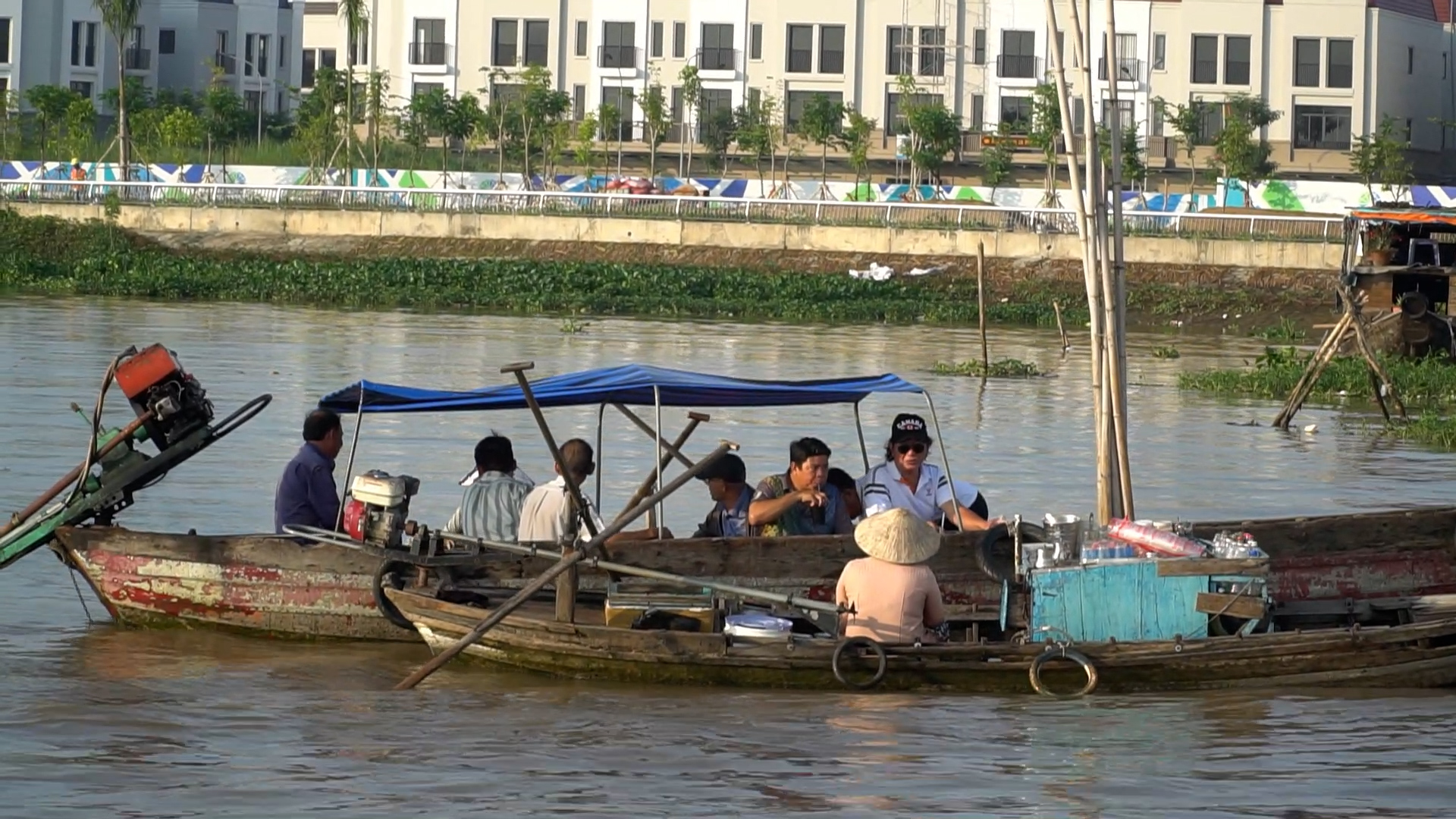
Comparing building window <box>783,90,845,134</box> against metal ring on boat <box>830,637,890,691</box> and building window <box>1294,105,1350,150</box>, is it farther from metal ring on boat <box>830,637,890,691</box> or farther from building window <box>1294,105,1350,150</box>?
metal ring on boat <box>830,637,890,691</box>

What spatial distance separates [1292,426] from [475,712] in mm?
16101

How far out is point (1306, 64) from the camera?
64688 mm

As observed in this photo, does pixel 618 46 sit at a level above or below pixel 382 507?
above

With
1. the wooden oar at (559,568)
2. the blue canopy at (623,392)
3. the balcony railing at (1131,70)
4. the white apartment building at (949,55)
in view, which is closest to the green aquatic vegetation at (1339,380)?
the blue canopy at (623,392)

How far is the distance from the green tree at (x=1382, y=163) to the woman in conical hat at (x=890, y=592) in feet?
158

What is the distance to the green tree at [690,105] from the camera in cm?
6500

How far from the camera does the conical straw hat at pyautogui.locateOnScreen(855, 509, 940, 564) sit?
421 inches

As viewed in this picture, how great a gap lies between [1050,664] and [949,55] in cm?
5697

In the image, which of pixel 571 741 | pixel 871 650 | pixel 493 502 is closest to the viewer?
pixel 571 741

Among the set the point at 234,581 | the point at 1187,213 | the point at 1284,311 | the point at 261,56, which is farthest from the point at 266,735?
the point at 261,56

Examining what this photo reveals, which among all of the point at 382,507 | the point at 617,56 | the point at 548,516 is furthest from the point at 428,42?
the point at 548,516

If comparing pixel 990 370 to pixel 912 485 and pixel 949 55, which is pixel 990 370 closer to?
pixel 912 485

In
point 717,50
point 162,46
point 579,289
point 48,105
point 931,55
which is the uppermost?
point 162,46

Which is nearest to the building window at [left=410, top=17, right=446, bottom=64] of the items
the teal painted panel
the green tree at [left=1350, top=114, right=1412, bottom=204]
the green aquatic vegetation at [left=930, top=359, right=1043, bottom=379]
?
the green tree at [left=1350, top=114, right=1412, bottom=204]
